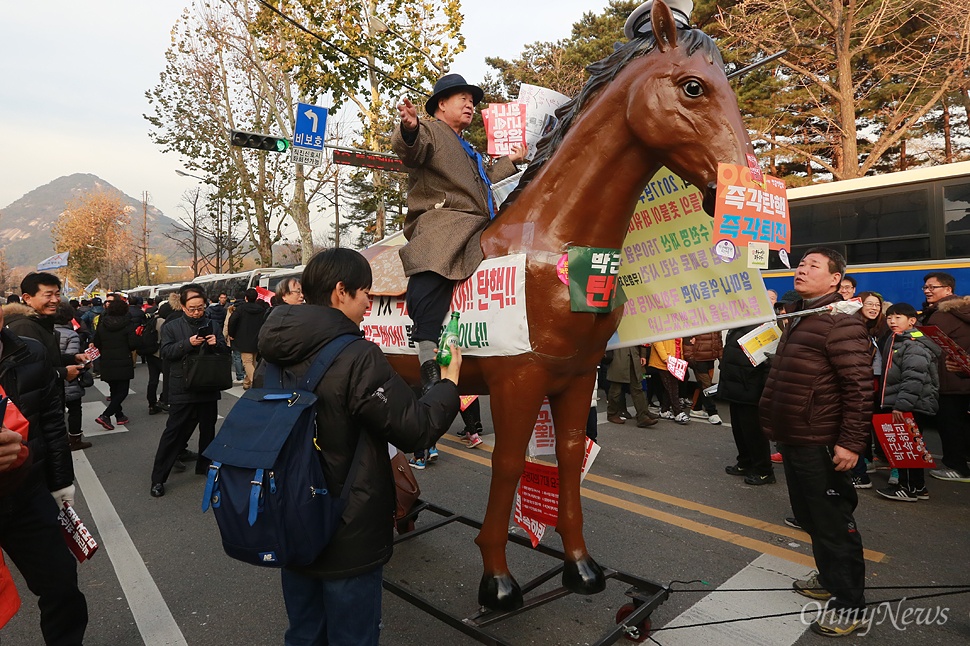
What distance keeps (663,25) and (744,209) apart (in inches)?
34.6

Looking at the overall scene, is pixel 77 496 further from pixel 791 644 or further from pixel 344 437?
pixel 791 644

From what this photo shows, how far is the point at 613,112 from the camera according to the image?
249 cm

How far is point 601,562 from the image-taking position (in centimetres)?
368

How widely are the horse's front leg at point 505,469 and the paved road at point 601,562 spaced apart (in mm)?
349

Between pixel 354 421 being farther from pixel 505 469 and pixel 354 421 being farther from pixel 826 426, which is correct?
pixel 826 426

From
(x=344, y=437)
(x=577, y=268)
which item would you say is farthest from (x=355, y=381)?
(x=577, y=268)

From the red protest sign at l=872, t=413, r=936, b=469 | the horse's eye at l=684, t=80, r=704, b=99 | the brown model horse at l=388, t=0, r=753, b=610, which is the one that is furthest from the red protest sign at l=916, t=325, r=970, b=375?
the horse's eye at l=684, t=80, r=704, b=99

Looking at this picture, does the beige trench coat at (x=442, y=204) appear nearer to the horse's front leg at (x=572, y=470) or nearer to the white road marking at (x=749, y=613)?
the horse's front leg at (x=572, y=470)

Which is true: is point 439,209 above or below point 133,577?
above

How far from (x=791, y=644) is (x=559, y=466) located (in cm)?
145

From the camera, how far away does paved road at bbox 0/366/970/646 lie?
2969mm

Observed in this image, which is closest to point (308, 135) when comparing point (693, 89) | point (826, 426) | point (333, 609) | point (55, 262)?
point (55, 262)

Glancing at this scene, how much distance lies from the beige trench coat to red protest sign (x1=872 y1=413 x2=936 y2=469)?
166 inches

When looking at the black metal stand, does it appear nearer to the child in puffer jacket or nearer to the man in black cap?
the man in black cap
